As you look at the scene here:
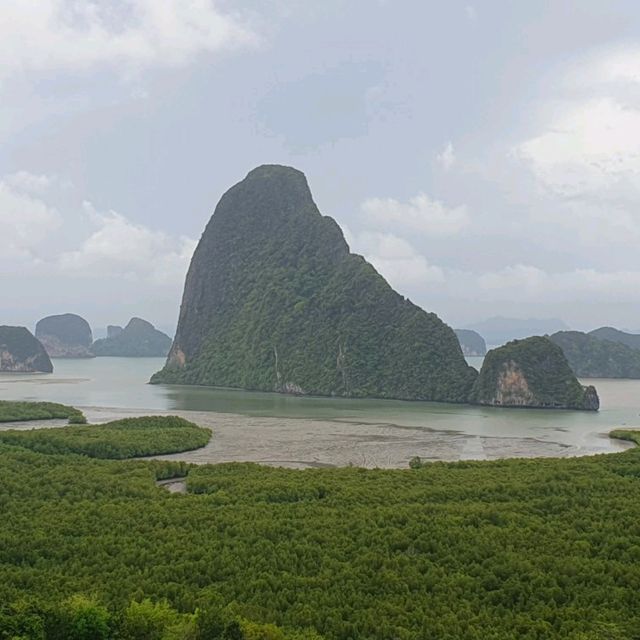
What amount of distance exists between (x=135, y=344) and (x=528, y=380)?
146475mm

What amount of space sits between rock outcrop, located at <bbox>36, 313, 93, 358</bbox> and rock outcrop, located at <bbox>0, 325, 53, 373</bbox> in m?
57.2

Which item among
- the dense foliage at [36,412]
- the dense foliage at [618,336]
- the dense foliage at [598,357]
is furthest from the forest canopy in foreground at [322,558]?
the dense foliage at [618,336]

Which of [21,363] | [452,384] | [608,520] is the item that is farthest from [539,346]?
[21,363]

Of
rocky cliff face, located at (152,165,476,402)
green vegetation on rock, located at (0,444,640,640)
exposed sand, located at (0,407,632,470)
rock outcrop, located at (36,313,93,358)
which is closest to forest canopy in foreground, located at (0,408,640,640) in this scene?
green vegetation on rock, located at (0,444,640,640)

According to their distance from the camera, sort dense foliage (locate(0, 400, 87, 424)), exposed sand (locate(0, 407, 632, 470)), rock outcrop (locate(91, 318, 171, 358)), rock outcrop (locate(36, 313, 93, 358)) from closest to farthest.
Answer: exposed sand (locate(0, 407, 632, 470)) → dense foliage (locate(0, 400, 87, 424)) → rock outcrop (locate(36, 313, 93, 358)) → rock outcrop (locate(91, 318, 171, 358))

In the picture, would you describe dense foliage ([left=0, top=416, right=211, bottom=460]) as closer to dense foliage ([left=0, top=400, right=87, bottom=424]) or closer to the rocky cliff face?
dense foliage ([left=0, top=400, right=87, bottom=424])

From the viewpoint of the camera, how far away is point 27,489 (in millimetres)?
18422

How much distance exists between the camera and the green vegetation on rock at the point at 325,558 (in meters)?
9.73

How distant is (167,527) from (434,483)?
8250 millimetres

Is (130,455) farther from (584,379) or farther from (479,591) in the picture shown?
(584,379)

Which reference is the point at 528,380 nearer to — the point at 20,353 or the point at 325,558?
the point at 325,558

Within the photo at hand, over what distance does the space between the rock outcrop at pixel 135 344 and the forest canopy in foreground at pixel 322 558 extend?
17225cm

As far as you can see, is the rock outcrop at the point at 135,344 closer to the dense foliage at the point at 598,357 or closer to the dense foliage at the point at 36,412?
the dense foliage at the point at 598,357

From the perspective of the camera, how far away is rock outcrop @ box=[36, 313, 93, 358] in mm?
173000
